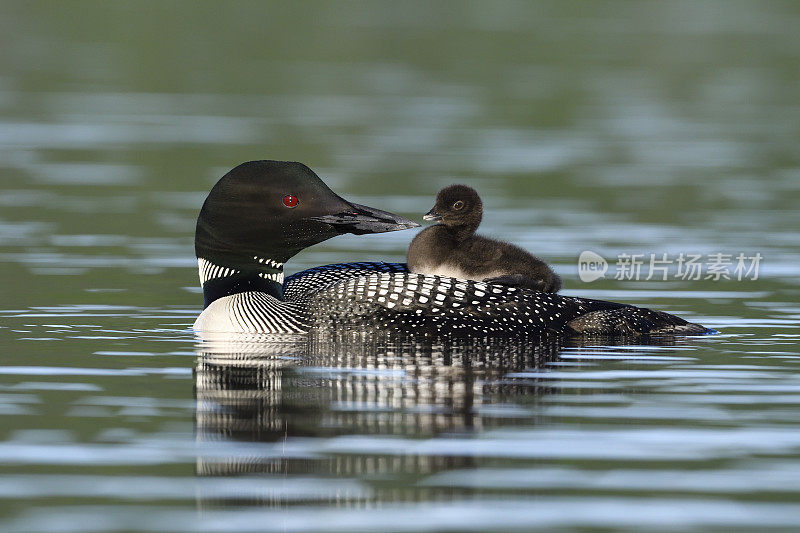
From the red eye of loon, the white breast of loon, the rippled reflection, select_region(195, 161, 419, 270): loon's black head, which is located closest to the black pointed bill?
select_region(195, 161, 419, 270): loon's black head

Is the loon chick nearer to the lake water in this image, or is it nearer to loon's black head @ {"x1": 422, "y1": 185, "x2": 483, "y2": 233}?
loon's black head @ {"x1": 422, "y1": 185, "x2": 483, "y2": 233}

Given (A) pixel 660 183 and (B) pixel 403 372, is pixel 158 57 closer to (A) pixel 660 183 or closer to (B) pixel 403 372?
(A) pixel 660 183

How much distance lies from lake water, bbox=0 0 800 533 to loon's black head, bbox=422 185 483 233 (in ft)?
3.43

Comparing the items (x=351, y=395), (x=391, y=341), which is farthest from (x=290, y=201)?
(x=351, y=395)

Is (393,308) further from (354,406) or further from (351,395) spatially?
(354,406)

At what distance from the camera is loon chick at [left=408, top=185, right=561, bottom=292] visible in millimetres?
8125

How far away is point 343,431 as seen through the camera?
5.34 m

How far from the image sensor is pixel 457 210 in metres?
8.31

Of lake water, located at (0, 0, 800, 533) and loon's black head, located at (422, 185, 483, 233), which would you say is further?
loon's black head, located at (422, 185, 483, 233)

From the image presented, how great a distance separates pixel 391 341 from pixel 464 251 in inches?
50.6

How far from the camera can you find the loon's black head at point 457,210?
8.31 m

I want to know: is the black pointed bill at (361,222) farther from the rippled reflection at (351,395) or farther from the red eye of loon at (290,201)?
the rippled reflection at (351,395)

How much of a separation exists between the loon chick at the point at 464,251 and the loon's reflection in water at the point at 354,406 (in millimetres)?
936

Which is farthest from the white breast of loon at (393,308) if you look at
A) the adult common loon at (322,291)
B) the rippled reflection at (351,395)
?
the rippled reflection at (351,395)
